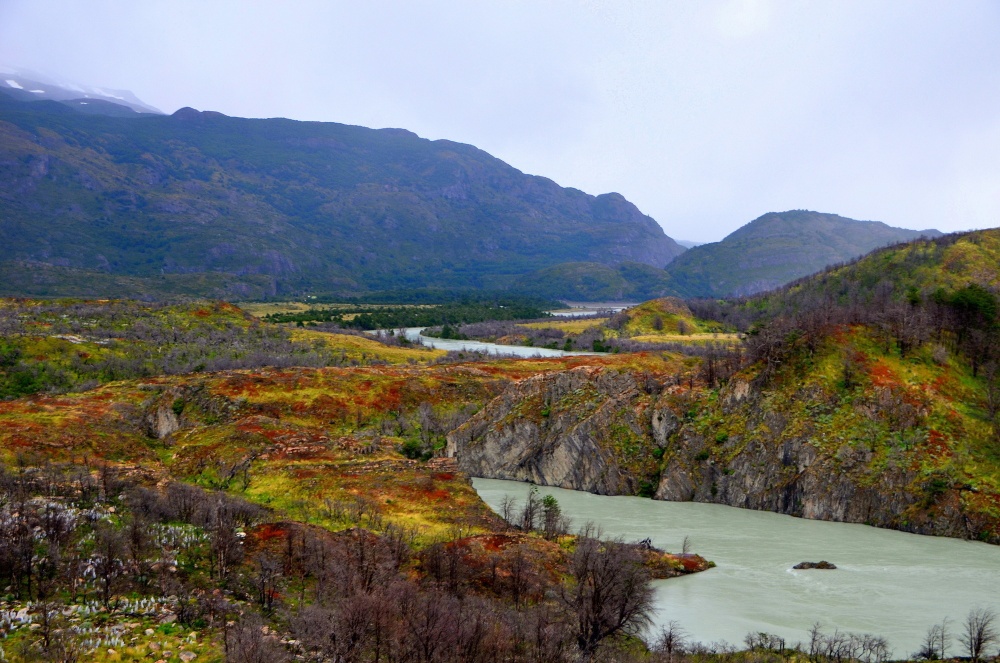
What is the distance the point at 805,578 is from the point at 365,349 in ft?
350

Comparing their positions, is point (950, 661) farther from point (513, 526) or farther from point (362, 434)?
point (362, 434)

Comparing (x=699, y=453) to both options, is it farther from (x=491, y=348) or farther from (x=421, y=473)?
(x=491, y=348)

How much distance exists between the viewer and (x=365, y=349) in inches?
5492

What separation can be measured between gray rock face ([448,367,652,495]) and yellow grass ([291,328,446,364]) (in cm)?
5527

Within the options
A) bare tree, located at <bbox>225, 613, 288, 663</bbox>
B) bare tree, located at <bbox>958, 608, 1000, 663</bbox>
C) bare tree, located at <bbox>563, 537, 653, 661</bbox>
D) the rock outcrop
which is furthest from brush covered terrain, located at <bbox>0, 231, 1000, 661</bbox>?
the rock outcrop

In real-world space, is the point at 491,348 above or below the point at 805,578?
above

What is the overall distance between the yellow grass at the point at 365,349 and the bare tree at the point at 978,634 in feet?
333

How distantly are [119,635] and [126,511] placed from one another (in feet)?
52.5

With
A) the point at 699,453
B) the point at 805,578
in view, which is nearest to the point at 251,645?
the point at 805,578

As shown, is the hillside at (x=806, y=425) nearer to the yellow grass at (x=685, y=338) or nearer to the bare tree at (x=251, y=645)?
the bare tree at (x=251, y=645)

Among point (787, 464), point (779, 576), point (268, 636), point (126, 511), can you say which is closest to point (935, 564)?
point (779, 576)

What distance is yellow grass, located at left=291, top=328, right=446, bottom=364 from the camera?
132250 mm

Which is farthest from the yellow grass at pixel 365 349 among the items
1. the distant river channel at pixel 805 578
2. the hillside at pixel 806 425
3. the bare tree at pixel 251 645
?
the bare tree at pixel 251 645

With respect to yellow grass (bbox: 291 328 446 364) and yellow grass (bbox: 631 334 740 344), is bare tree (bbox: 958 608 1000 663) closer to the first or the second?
yellow grass (bbox: 291 328 446 364)
